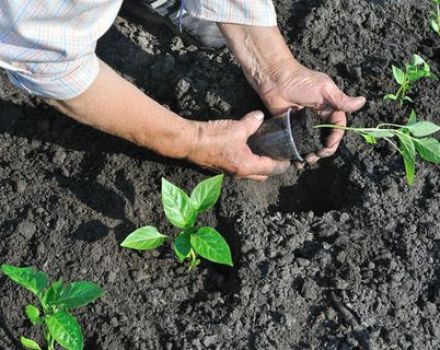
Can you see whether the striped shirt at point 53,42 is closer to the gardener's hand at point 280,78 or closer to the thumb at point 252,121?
the thumb at point 252,121

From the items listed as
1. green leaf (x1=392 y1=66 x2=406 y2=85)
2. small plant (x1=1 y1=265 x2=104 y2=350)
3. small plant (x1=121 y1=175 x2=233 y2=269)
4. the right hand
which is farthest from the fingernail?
small plant (x1=1 y1=265 x2=104 y2=350)

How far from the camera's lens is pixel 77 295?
1575 mm

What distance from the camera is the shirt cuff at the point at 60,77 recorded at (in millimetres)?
1533

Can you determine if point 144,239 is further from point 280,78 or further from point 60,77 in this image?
point 280,78

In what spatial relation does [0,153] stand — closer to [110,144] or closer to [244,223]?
[110,144]

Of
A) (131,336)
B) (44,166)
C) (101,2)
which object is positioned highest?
(101,2)

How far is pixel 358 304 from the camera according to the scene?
5.90 feet

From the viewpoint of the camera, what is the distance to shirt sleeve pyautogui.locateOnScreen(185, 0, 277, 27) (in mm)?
2020

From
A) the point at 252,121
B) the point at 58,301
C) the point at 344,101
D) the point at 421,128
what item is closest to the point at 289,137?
the point at 252,121

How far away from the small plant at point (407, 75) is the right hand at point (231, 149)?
1.46 feet

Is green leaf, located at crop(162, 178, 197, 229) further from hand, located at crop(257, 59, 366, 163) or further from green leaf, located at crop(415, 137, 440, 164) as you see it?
green leaf, located at crop(415, 137, 440, 164)

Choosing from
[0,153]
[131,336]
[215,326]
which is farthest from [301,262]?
[0,153]

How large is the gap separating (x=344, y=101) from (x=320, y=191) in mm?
302

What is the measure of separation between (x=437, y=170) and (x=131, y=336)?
1.05 m
